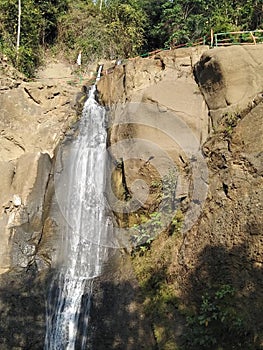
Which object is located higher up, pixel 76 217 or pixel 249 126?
pixel 249 126

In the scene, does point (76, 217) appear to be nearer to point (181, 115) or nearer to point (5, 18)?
point (181, 115)

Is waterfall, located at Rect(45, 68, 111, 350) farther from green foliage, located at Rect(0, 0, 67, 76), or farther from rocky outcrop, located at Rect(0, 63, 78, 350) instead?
green foliage, located at Rect(0, 0, 67, 76)

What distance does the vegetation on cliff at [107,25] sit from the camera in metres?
18.9

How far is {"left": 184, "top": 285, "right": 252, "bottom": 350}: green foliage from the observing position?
240 inches

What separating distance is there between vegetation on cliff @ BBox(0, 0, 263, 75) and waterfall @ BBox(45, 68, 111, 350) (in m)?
7.80

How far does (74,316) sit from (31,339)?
1102 mm

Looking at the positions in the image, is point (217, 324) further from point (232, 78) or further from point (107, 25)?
point (107, 25)

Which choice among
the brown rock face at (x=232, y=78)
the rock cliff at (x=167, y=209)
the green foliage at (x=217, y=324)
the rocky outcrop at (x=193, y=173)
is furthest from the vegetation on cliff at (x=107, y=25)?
the green foliage at (x=217, y=324)

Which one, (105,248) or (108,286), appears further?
(105,248)

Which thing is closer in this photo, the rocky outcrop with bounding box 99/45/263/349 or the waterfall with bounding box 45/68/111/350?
the rocky outcrop with bounding box 99/45/263/349

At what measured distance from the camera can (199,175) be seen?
870cm

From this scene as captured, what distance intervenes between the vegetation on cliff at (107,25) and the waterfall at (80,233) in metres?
7.80

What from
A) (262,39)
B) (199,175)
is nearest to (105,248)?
(199,175)

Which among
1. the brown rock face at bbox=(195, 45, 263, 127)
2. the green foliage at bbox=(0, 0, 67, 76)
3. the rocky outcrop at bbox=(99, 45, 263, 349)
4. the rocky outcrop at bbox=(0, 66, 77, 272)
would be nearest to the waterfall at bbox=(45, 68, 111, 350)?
the rocky outcrop at bbox=(0, 66, 77, 272)
